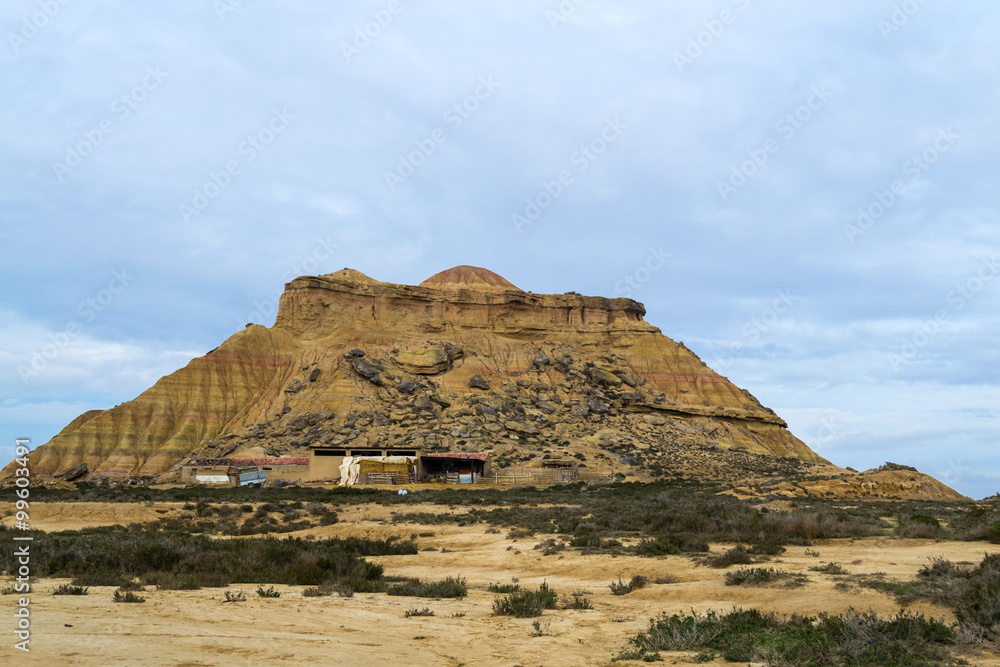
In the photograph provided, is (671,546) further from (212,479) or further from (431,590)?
(212,479)

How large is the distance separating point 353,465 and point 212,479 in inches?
468

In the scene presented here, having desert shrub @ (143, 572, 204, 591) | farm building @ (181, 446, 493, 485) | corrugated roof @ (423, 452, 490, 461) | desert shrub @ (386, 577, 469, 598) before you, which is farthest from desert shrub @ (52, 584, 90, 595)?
corrugated roof @ (423, 452, 490, 461)

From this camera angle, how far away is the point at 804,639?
7.73 meters

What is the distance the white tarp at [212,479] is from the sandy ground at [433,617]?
42155 mm

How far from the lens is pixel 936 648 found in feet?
23.5

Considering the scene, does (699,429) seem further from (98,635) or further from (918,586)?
(98,635)

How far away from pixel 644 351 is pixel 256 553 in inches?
2921

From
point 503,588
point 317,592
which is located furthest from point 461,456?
point 317,592

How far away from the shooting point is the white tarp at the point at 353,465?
50.3 m

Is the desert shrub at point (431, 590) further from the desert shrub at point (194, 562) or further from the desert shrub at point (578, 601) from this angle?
the desert shrub at point (578, 601)

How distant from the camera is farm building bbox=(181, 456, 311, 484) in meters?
52.6

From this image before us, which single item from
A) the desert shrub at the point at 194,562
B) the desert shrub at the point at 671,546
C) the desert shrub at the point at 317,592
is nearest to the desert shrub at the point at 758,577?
the desert shrub at the point at 671,546

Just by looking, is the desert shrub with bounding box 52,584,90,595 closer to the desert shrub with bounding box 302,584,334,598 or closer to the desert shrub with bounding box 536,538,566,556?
the desert shrub with bounding box 302,584,334,598

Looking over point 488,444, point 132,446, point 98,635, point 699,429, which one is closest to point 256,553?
point 98,635
